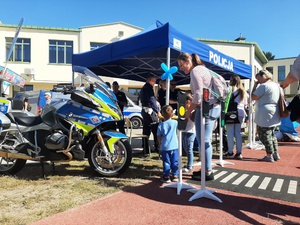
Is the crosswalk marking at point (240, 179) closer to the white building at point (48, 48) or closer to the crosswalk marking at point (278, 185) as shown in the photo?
the crosswalk marking at point (278, 185)

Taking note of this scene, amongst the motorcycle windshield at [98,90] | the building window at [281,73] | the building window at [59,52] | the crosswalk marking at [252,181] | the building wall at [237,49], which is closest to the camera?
the crosswalk marking at [252,181]

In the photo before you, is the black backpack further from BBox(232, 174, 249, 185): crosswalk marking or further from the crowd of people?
BBox(232, 174, 249, 185): crosswalk marking

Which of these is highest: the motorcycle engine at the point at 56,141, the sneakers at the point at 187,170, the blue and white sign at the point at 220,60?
the blue and white sign at the point at 220,60

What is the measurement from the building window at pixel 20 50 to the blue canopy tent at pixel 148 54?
1669 centimetres

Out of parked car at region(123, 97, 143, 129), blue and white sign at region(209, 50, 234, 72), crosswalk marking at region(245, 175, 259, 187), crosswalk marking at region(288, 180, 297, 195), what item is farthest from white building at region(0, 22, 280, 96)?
crosswalk marking at region(288, 180, 297, 195)

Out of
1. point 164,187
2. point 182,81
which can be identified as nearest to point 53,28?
point 182,81

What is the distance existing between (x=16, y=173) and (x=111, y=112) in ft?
6.63

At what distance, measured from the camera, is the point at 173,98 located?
6.44 metres

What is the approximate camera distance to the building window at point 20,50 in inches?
869

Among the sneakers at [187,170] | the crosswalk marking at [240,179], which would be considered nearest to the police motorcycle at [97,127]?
the sneakers at [187,170]

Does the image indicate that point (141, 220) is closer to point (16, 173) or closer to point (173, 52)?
point (16, 173)

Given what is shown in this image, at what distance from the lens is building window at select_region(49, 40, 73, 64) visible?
22484mm

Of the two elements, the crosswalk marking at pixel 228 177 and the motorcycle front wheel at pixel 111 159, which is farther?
the motorcycle front wheel at pixel 111 159

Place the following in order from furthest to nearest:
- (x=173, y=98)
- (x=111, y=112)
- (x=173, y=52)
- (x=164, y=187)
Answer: (x=173, y=52) → (x=173, y=98) → (x=111, y=112) → (x=164, y=187)
